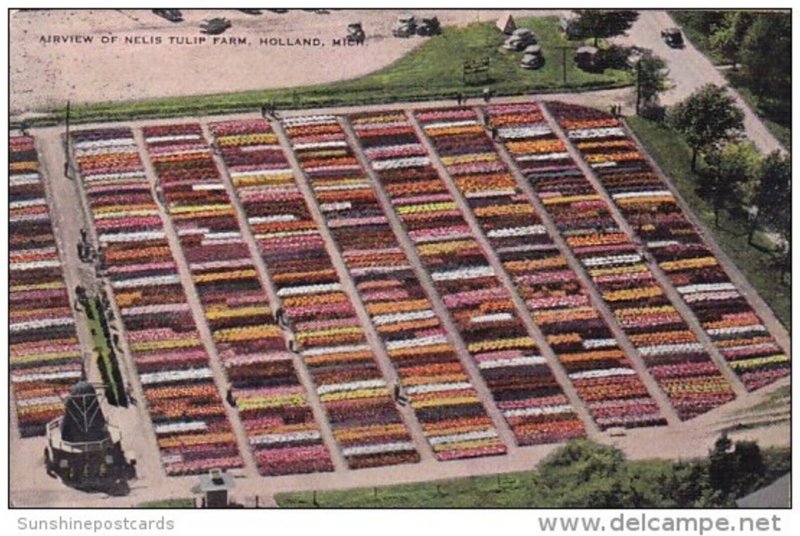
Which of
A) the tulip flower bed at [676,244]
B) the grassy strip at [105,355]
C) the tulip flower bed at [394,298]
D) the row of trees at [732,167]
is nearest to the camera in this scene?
the tulip flower bed at [394,298]

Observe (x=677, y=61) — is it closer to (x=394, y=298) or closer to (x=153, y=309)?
(x=394, y=298)

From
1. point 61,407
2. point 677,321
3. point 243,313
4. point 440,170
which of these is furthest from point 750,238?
point 61,407

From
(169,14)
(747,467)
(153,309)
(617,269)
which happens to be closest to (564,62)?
(617,269)

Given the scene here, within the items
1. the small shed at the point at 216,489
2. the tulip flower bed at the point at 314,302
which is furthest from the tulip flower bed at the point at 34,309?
the tulip flower bed at the point at 314,302

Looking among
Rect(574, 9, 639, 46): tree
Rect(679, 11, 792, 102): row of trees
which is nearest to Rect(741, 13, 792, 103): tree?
Rect(679, 11, 792, 102): row of trees

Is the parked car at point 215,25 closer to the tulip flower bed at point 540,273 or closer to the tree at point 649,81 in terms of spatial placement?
the tulip flower bed at point 540,273

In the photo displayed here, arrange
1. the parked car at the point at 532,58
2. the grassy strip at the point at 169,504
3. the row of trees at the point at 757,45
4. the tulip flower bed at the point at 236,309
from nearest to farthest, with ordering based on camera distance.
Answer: the grassy strip at the point at 169,504 → the tulip flower bed at the point at 236,309 → the row of trees at the point at 757,45 → the parked car at the point at 532,58
